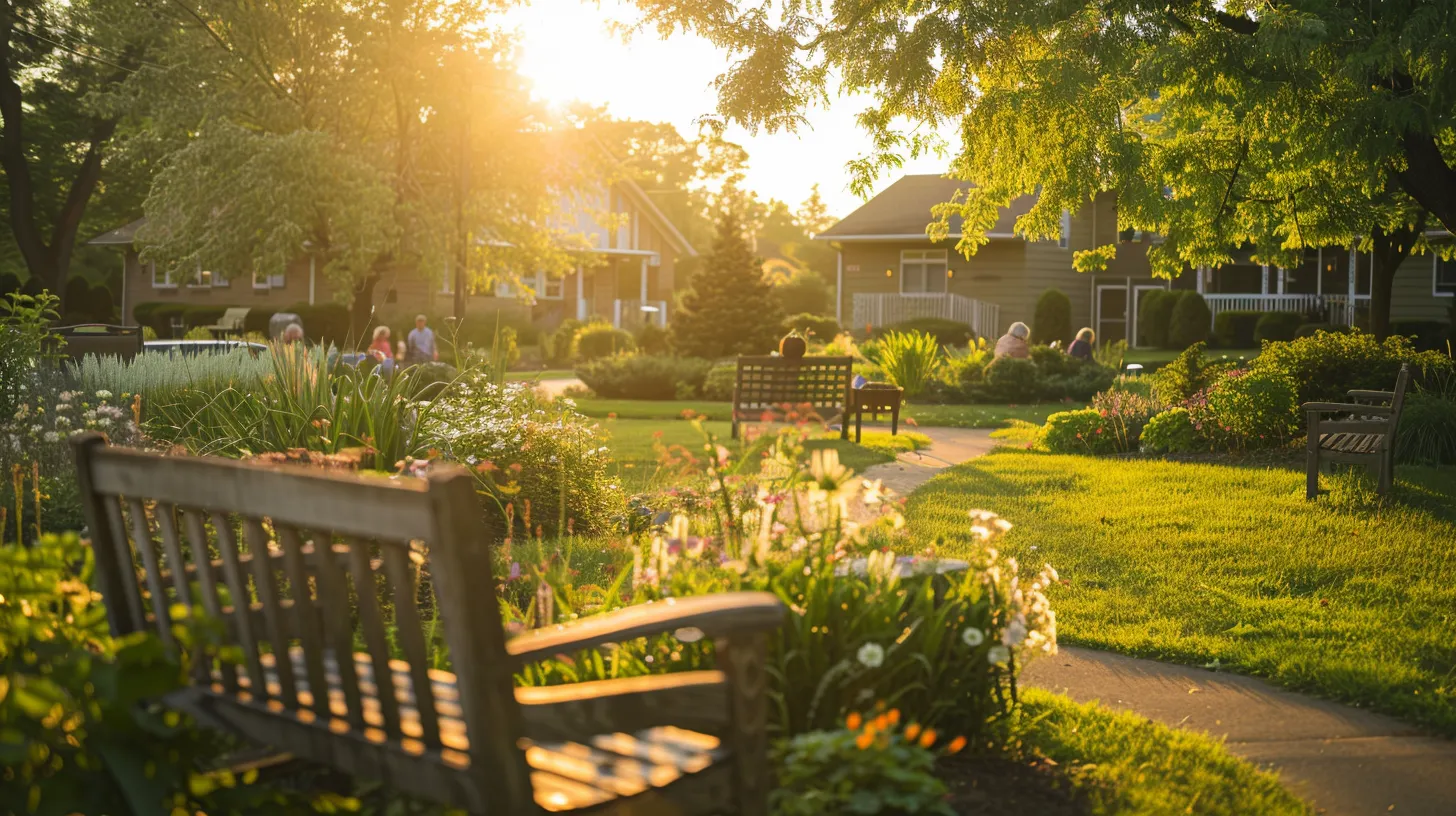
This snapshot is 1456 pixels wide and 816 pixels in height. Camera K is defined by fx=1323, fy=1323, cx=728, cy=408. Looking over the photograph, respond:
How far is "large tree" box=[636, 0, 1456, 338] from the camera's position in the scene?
27.9 feet

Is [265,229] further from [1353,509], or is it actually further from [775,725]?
[775,725]

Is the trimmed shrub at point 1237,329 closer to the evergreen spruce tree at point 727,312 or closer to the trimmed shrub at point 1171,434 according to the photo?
the evergreen spruce tree at point 727,312

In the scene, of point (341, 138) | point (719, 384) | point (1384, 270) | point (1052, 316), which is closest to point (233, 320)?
point (341, 138)

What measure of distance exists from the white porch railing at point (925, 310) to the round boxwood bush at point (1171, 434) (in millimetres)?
22755

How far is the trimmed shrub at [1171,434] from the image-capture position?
13945 millimetres

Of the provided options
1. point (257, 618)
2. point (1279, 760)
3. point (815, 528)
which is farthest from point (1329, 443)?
point (257, 618)

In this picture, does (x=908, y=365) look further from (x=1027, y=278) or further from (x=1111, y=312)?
(x=1111, y=312)

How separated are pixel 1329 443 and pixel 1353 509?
0.84 m

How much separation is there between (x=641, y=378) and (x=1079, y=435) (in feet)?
40.3

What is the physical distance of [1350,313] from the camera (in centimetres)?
3195

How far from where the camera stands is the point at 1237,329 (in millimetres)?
34281

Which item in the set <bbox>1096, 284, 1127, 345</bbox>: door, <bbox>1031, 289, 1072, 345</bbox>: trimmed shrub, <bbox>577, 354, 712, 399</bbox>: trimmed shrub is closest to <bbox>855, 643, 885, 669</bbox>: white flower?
<bbox>577, 354, 712, 399</bbox>: trimmed shrub

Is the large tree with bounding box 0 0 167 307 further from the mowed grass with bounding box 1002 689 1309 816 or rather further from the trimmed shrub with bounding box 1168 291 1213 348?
the mowed grass with bounding box 1002 689 1309 816

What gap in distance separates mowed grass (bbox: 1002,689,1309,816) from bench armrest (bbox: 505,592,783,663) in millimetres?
1656
